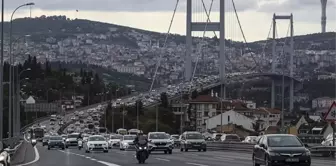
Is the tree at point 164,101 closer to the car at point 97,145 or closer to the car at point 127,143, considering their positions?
the car at point 127,143

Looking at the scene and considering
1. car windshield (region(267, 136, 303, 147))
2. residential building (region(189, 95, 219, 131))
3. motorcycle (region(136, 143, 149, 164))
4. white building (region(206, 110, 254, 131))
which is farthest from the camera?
residential building (region(189, 95, 219, 131))

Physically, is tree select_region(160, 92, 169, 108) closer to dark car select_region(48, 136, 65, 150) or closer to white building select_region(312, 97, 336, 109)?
white building select_region(312, 97, 336, 109)

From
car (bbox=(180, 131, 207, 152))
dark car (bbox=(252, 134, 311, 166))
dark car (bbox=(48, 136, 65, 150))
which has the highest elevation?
dark car (bbox=(252, 134, 311, 166))

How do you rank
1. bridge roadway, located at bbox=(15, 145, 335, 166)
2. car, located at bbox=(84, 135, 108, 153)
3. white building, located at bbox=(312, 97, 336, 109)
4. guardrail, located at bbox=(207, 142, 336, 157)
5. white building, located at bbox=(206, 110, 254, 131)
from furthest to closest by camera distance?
white building, located at bbox=(312, 97, 336, 109) → white building, located at bbox=(206, 110, 254, 131) → car, located at bbox=(84, 135, 108, 153) → guardrail, located at bbox=(207, 142, 336, 157) → bridge roadway, located at bbox=(15, 145, 335, 166)

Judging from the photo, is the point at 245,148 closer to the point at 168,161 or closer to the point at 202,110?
the point at 168,161

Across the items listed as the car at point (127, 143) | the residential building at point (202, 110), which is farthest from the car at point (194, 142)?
the residential building at point (202, 110)

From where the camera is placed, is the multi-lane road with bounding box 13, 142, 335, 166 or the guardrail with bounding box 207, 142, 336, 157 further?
the guardrail with bounding box 207, 142, 336, 157

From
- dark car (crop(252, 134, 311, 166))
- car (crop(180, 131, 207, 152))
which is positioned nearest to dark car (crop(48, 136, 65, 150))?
car (crop(180, 131, 207, 152))

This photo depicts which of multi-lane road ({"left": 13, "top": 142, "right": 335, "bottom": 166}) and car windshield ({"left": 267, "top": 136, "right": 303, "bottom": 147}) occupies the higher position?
car windshield ({"left": 267, "top": 136, "right": 303, "bottom": 147})
